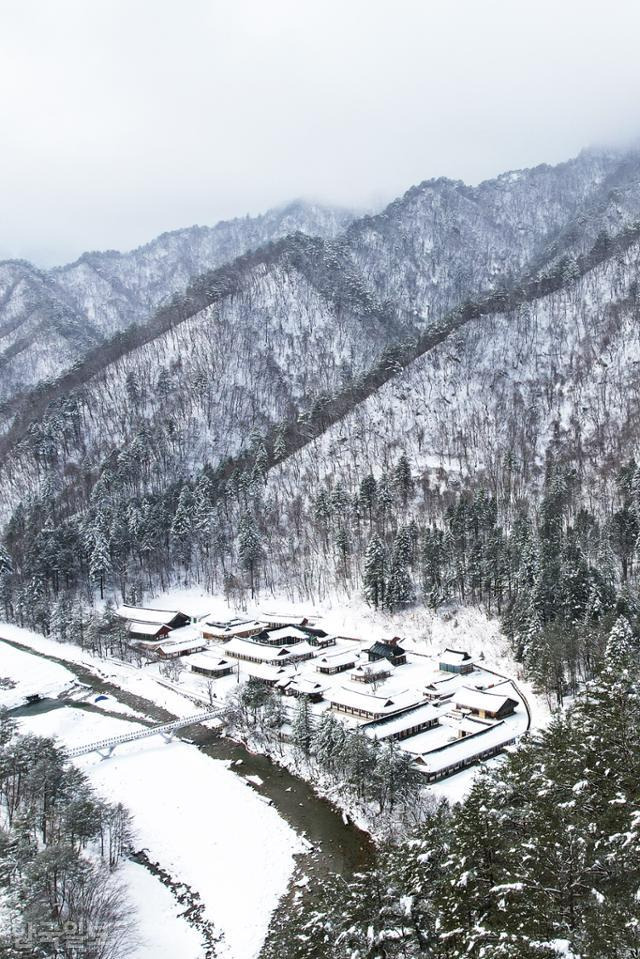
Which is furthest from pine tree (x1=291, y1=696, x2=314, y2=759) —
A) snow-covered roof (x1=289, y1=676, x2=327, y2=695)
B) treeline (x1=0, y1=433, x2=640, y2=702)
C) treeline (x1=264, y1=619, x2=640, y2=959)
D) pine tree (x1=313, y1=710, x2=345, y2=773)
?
treeline (x1=264, y1=619, x2=640, y2=959)

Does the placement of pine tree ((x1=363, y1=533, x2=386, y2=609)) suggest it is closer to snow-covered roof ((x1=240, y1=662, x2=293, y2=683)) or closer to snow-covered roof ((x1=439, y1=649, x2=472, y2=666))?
snow-covered roof ((x1=439, y1=649, x2=472, y2=666))

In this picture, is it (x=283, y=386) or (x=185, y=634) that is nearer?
(x=185, y=634)

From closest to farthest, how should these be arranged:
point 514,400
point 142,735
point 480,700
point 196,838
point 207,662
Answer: point 196,838, point 142,735, point 480,700, point 207,662, point 514,400

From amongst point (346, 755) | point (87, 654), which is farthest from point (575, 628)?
point (87, 654)

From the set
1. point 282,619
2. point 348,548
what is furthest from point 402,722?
point 348,548

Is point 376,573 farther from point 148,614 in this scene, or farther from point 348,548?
point 148,614

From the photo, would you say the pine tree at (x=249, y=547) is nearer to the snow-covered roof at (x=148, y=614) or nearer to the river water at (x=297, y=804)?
the snow-covered roof at (x=148, y=614)

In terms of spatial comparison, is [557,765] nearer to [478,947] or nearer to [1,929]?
[478,947]
